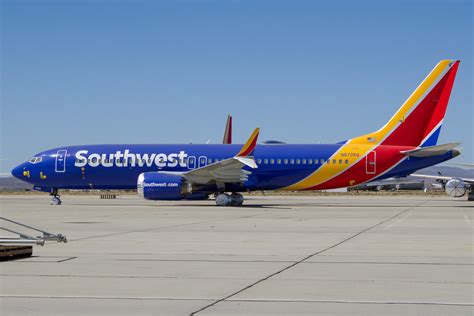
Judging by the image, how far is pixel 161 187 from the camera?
129 feet

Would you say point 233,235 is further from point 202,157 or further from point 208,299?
point 202,157

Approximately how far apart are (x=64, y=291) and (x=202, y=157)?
32.6 metres

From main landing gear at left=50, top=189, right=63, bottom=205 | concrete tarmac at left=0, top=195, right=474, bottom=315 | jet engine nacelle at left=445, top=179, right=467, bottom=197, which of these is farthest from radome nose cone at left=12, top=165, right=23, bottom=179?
jet engine nacelle at left=445, top=179, right=467, bottom=197

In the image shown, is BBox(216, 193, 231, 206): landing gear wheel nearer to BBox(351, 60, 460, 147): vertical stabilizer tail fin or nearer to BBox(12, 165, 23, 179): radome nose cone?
BBox(351, 60, 460, 147): vertical stabilizer tail fin

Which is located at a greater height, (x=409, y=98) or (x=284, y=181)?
(x=409, y=98)

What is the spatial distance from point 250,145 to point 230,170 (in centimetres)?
220

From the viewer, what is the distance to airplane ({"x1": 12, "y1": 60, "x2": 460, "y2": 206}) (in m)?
40.0

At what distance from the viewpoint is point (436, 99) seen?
134 feet

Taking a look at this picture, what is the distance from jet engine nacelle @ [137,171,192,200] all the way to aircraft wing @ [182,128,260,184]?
914 mm

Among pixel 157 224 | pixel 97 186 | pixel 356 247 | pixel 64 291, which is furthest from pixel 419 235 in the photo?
pixel 97 186

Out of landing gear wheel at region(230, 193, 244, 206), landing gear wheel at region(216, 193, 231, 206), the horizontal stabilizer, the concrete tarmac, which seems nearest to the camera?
the concrete tarmac

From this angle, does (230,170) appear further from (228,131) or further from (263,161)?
(228,131)

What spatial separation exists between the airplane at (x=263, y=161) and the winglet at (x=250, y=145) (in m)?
0.04

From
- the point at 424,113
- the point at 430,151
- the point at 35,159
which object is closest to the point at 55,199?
the point at 35,159
